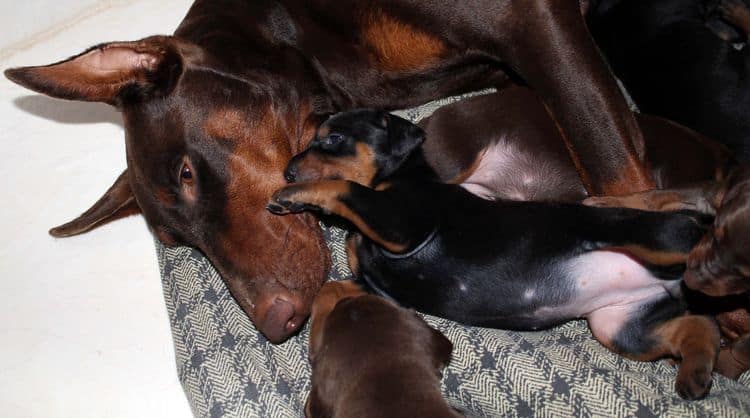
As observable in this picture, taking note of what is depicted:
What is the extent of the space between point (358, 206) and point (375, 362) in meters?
0.51

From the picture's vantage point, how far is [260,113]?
3146 millimetres

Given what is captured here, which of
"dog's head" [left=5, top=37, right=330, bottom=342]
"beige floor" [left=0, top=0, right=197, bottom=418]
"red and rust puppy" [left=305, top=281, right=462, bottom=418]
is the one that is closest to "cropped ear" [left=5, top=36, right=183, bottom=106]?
"dog's head" [left=5, top=37, right=330, bottom=342]

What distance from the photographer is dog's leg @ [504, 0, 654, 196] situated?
2.96 meters

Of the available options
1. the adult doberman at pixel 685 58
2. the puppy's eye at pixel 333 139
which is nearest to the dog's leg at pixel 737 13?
the adult doberman at pixel 685 58

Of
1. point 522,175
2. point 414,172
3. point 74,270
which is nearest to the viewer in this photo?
point 414,172

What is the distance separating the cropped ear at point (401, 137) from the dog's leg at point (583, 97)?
0.50 meters

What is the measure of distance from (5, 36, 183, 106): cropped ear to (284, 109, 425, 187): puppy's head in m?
0.58

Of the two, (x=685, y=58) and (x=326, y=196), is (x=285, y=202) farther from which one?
(x=685, y=58)

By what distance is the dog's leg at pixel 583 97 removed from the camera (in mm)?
2955

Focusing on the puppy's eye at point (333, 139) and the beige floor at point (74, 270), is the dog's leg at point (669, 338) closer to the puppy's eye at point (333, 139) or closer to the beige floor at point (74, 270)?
the puppy's eye at point (333, 139)

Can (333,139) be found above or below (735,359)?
above

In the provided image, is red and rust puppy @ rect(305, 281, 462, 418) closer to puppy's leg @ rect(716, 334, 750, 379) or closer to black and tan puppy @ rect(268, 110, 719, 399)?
black and tan puppy @ rect(268, 110, 719, 399)

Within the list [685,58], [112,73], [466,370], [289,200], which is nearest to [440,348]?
[466,370]

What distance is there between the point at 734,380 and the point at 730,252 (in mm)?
673
